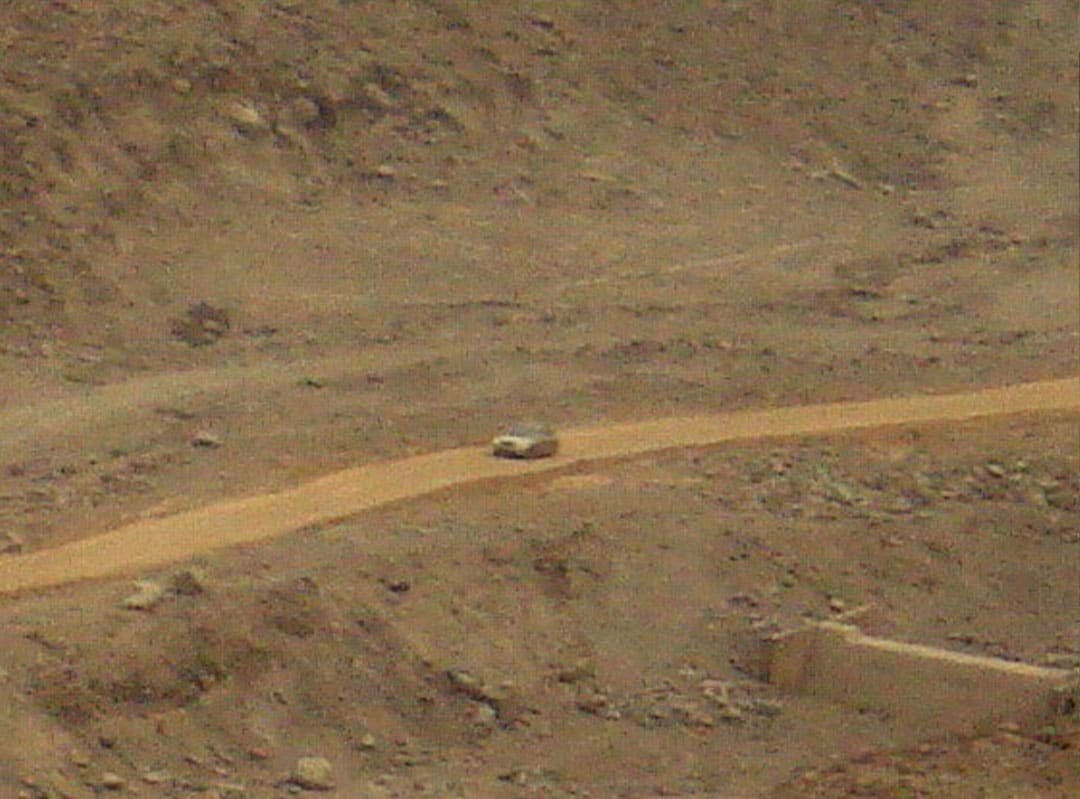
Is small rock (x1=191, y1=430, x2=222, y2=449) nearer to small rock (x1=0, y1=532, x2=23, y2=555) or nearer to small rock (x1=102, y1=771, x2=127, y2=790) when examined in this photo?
small rock (x1=0, y1=532, x2=23, y2=555)

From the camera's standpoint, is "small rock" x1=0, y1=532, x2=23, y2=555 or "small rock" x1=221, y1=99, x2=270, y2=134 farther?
"small rock" x1=221, y1=99, x2=270, y2=134

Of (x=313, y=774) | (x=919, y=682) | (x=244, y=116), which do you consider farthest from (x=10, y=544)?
(x=244, y=116)

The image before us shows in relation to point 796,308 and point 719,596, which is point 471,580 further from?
point 796,308

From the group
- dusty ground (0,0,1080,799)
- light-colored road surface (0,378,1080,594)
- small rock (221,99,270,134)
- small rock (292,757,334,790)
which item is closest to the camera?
small rock (292,757,334,790)

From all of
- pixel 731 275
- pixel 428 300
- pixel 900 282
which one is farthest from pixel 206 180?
pixel 900 282

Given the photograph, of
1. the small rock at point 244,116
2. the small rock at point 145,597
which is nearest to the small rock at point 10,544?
the small rock at point 145,597

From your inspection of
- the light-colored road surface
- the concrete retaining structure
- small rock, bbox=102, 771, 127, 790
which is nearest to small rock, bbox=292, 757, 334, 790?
small rock, bbox=102, 771, 127, 790
